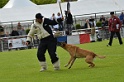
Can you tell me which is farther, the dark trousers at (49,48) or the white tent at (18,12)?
the white tent at (18,12)

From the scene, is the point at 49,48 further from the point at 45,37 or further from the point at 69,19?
the point at 69,19

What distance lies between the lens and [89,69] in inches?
582

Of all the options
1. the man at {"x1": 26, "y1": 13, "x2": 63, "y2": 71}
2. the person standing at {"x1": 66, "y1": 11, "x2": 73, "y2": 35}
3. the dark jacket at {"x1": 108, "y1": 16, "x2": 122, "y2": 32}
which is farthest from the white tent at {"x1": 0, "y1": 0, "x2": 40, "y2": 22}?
the man at {"x1": 26, "y1": 13, "x2": 63, "y2": 71}

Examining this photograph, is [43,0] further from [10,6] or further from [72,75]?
[72,75]

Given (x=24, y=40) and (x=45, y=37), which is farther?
(x=24, y=40)

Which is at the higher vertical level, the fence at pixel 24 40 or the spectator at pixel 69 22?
the spectator at pixel 69 22

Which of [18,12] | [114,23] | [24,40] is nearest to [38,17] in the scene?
[114,23]

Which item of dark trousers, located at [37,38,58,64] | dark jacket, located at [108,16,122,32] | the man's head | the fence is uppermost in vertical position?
the man's head

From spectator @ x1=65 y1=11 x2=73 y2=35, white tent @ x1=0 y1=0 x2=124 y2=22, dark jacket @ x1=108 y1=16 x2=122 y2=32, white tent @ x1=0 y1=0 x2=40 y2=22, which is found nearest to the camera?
dark jacket @ x1=108 y1=16 x2=122 y2=32

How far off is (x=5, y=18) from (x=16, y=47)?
7810mm

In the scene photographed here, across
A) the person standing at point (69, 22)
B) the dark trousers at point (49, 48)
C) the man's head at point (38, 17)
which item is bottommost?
the person standing at point (69, 22)

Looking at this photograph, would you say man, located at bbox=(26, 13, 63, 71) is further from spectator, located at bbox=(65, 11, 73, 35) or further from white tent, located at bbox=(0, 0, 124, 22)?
white tent, located at bbox=(0, 0, 124, 22)

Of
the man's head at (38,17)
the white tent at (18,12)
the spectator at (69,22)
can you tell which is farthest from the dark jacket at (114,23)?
the white tent at (18,12)

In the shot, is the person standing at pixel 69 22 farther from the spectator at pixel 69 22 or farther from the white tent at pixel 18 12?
the white tent at pixel 18 12
